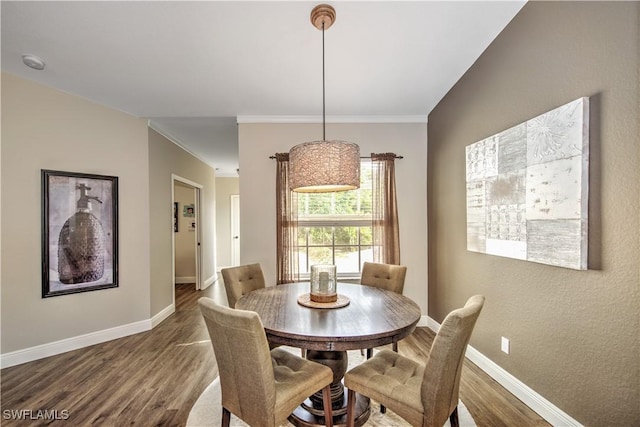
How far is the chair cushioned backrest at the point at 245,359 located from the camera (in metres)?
1.24

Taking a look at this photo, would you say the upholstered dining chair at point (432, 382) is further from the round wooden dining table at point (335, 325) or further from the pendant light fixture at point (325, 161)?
the pendant light fixture at point (325, 161)

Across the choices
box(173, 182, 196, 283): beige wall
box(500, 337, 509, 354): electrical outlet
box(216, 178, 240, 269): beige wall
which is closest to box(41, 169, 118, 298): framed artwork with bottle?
box(173, 182, 196, 283): beige wall

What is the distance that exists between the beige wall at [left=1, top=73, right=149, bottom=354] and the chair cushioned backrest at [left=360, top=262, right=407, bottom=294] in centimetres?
274

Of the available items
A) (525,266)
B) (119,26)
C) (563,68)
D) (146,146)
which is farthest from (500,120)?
(146,146)

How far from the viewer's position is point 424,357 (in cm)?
267

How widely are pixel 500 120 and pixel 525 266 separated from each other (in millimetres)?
1131

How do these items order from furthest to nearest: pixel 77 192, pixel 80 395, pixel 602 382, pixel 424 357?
pixel 77 192 → pixel 424 357 → pixel 80 395 → pixel 602 382

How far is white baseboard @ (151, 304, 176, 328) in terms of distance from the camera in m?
3.50

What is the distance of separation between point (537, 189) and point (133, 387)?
330 cm

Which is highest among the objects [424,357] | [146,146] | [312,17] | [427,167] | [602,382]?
[312,17]

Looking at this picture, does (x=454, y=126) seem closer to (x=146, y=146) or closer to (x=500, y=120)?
(x=500, y=120)

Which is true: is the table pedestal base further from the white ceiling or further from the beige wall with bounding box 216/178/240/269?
the beige wall with bounding box 216/178/240/269

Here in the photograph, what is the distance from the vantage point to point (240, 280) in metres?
2.45

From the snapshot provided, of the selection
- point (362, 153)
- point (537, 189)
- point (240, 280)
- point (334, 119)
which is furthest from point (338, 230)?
point (537, 189)
